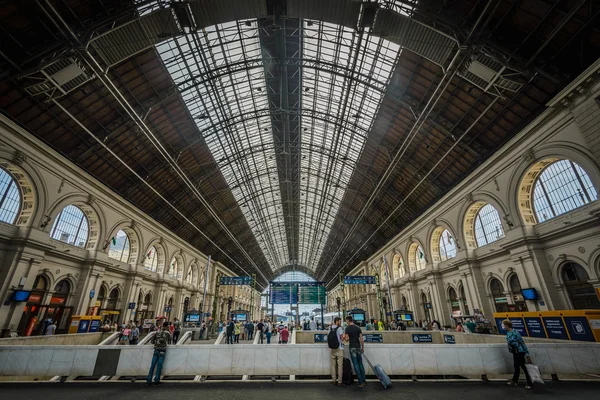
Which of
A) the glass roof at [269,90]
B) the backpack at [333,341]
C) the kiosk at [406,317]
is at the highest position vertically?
the glass roof at [269,90]

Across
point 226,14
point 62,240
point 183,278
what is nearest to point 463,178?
point 226,14

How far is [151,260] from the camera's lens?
3005 cm

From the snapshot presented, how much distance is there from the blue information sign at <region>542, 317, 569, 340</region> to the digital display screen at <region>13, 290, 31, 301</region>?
26817 mm

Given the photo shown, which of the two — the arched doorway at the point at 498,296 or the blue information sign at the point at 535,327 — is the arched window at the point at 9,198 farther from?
the arched doorway at the point at 498,296

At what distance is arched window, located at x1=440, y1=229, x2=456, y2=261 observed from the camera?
23.8 metres

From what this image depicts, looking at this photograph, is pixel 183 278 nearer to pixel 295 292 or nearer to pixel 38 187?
pixel 295 292

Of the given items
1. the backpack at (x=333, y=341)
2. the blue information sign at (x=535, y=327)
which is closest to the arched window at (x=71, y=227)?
the backpack at (x=333, y=341)

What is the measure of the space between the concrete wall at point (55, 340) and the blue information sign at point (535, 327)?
23749mm

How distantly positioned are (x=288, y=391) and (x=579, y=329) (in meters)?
12.2

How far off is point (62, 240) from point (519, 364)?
25.1m

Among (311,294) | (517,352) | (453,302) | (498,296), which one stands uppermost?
(311,294)

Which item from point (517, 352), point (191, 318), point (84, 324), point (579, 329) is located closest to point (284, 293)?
point (191, 318)

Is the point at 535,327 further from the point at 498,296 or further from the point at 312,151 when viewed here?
the point at 312,151

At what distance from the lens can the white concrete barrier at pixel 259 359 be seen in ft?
26.5
